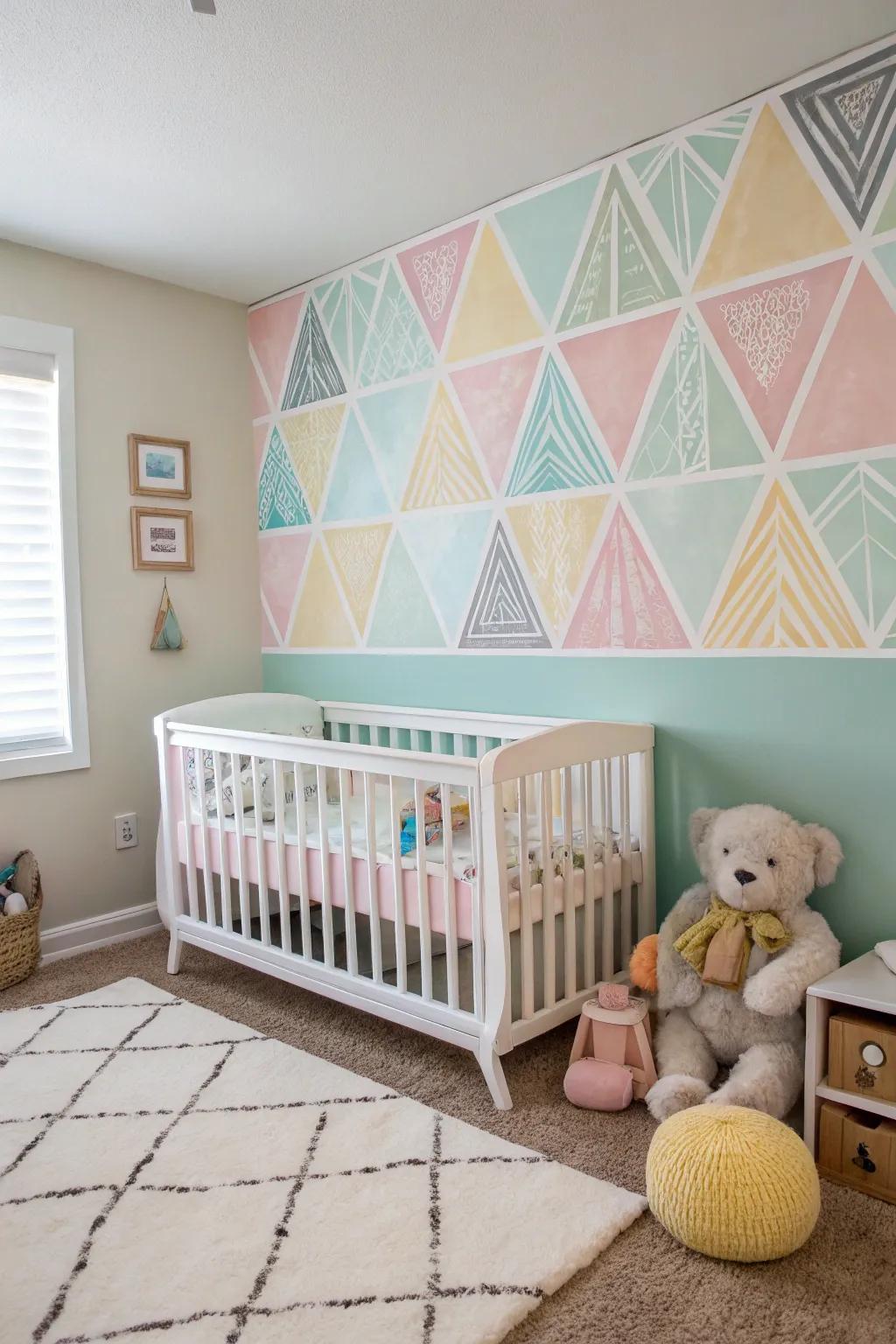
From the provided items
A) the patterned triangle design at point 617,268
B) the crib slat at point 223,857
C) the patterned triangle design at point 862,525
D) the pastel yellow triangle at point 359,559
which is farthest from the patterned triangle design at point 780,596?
the crib slat at point 223,857

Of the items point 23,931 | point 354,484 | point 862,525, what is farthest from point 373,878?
point 354,484

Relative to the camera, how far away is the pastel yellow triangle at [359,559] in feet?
10.0

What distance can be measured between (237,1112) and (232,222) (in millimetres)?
2308

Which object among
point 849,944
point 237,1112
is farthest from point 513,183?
point 237,1112

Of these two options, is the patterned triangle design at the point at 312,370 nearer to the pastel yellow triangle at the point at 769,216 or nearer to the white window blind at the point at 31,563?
the white window blind at the point at 31,563

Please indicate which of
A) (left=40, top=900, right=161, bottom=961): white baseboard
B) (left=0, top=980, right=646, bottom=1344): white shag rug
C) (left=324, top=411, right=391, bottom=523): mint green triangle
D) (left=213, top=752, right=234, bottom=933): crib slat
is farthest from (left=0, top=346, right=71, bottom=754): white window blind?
(left=0, top=980, right=646, bottom=1344): white shag rug

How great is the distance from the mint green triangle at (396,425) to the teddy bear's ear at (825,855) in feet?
5.27

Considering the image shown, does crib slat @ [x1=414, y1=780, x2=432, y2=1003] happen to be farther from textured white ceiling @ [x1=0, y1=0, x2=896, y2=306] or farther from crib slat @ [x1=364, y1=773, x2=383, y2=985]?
textured white ceiling @ [x1=0, y1=0, x2=896, y2=306]

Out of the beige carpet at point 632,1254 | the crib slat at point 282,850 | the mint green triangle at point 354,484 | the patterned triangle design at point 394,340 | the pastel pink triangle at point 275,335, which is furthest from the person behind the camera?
the pastel pink triangle at point 275,335

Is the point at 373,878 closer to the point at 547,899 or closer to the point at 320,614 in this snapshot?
the point at 547,899

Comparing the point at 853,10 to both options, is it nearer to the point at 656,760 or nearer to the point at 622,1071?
the point at 656,760

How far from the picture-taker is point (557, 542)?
8.29ft

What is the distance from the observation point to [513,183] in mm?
2520

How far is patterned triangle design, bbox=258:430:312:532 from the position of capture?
3.33 meters
